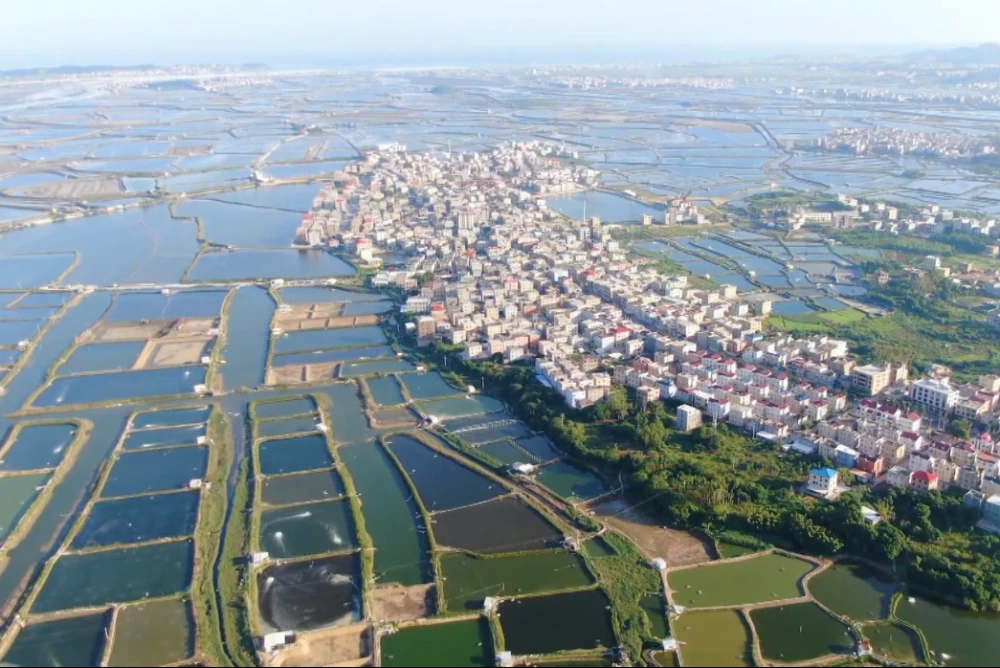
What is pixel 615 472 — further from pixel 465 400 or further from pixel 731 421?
pixel 465 400

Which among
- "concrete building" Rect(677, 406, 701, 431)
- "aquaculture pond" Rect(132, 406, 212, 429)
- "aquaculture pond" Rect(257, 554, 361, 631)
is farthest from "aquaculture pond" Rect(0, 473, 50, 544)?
"concrete building" Rect(677, 406, 701, 431)

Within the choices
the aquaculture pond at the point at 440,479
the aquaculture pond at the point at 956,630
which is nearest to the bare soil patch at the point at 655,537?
the aquaculture pond at the point at 440,479

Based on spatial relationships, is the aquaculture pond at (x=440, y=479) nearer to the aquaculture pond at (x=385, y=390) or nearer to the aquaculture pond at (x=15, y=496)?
the aquaculture pond at (x=385, y=390)

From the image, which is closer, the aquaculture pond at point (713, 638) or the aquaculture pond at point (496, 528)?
the aquaculture pond at point (713, 638)

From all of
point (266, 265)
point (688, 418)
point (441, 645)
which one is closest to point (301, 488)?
point (441, 645)

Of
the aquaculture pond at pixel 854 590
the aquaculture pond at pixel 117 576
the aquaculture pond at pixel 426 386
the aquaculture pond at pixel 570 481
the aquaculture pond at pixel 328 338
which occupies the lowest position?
the aquaculture pond at pixel 117 576

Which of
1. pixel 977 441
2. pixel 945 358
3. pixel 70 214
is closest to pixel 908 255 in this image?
pixel 945 358

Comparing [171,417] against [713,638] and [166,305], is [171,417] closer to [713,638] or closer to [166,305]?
→ [166,305]
